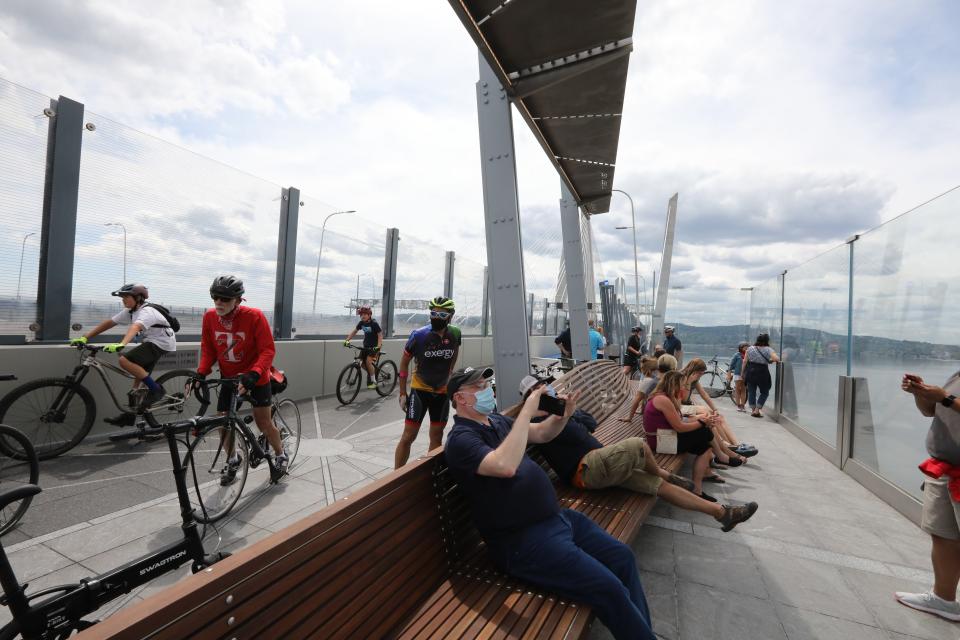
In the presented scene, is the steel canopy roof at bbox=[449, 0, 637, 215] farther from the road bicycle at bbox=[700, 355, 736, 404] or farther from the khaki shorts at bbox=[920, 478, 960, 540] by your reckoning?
the road bicycle at bbox=[700, 355, 736, 404]

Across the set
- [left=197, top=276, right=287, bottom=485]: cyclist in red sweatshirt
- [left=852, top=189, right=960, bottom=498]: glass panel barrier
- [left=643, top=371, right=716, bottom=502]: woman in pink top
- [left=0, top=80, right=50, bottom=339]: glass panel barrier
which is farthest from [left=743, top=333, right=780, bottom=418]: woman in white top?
[left=0, top=80, right=50, bottom=339]: glass panel barrier

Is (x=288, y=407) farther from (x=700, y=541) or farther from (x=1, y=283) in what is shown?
(x=700, y=541)

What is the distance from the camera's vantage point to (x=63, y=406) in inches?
190

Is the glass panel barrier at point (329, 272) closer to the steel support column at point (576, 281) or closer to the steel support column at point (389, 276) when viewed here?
the steel support column at point (389, 276)

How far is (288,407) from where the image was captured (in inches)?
194

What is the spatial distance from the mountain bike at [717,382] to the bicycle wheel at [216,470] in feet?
34.9

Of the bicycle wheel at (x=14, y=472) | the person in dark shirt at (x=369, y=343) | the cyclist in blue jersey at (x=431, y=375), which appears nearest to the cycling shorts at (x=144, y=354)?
the bicycle wheel at (x=14, y=472)

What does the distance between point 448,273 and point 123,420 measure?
369 inches

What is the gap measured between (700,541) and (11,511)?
4924 millimetres

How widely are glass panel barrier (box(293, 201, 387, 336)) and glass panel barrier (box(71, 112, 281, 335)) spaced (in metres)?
0.72

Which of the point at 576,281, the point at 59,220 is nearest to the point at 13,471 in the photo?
the point at 59,220

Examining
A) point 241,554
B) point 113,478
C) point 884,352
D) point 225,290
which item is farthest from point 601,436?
point 113,478

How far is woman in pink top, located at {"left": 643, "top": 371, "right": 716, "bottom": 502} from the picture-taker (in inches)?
175

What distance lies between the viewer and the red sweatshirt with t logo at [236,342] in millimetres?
3900
